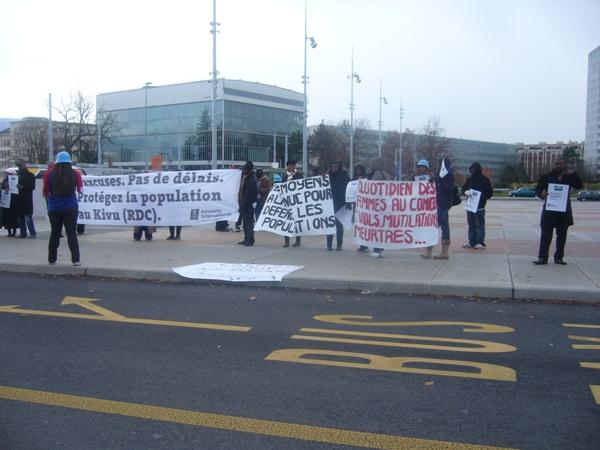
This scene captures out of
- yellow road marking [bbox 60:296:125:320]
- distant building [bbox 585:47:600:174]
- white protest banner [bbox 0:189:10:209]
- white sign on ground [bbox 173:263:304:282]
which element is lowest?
yellow road marking [bbox 60:296:125:320]

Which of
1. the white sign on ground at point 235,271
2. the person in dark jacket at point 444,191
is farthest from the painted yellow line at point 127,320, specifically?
the person in dark jacket at point 444,191

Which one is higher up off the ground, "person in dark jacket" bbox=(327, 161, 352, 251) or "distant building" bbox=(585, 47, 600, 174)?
"distant building" bbox=(585, 47, 600, 174)

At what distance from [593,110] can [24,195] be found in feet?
585

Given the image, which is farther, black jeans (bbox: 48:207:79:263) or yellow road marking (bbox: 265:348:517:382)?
black jeans (bbox: 48:207:79:263)

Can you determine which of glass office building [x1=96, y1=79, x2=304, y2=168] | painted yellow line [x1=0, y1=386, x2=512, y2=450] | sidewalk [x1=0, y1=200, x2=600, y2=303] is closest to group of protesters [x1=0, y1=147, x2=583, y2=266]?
sidewalk [x1=0, y1=200, x2=600, y2=303]

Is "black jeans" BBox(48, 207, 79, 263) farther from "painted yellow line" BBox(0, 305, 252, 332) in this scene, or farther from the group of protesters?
"painted yellow line" BBox(0, 305, 252, 332)

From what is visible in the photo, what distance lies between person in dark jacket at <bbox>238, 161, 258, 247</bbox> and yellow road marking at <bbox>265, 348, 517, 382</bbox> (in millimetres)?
7106

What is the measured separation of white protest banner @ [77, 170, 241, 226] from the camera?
1319 cm

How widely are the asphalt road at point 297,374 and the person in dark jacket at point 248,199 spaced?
482cm

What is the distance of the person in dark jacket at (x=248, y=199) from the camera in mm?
12336

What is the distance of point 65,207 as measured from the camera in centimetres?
978

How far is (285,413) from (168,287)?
5.14m

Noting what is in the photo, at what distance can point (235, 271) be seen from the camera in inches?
371

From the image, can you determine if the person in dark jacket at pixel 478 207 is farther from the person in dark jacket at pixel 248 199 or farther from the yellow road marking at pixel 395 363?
the yellow road marking at pixel 395 363
